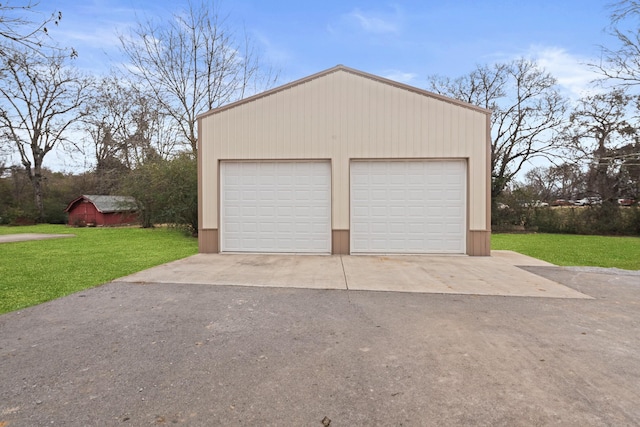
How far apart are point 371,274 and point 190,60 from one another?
1879 centimetres

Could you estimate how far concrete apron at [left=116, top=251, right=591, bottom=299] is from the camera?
5746 millimetres

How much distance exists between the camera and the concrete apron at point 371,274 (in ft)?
18.9

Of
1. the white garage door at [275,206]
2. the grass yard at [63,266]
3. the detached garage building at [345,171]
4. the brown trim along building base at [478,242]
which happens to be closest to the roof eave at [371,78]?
the detached garage building at [345,171]

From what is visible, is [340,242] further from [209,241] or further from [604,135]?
[604,135]

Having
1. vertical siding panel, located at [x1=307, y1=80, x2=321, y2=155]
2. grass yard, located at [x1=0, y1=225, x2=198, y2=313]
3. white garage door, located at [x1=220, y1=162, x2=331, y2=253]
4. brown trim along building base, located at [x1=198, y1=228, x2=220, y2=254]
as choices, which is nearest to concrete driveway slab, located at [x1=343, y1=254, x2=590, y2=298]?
white garage door, located at [x1=220, y1=162, x2=331, y2=253]

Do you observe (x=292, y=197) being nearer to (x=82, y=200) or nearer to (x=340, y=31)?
(x=340, y=31)

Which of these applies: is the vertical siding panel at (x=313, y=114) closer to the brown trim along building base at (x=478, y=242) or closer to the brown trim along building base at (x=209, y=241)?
the brown trim along building base at (x=209, y=241)

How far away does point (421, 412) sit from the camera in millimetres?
2260

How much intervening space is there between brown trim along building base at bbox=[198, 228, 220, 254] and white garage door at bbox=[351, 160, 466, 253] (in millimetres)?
3602

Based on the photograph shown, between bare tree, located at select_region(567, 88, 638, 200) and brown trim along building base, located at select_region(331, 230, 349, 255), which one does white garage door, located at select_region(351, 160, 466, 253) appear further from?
bare tree, located at select_region(567, 88, 638, 200)

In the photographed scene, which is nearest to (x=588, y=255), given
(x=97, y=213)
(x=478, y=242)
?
(x=478, y=242)

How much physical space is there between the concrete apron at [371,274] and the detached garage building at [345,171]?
662 millimetres

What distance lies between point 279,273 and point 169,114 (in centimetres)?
1800

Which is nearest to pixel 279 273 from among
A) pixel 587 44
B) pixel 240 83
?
pixel 587 44
